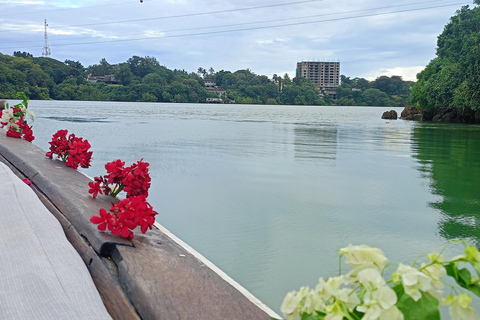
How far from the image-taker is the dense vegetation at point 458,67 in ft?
76.4

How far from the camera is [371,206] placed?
484cm

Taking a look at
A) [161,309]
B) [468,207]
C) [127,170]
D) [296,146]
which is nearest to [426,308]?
[161,309]

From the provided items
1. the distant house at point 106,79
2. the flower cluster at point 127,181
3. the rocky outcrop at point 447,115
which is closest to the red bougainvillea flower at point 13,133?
the flower cluster at point 127,181

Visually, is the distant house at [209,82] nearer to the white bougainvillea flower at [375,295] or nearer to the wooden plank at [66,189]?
the wooden plank at [66,189]

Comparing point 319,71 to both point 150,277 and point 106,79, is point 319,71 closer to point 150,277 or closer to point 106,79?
point 106,79

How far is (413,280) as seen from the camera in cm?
57

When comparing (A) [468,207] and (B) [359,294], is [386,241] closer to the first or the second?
(A) [468,207]

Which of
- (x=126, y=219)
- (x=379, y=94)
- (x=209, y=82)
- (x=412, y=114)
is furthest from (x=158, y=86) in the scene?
(x=126, y=219)

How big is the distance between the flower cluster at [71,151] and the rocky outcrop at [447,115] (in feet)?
86.9

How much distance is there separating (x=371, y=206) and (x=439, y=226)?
2.56 ft

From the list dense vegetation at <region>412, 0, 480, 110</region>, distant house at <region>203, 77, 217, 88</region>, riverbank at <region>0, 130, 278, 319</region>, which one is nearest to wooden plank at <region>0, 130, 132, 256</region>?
riverbank at <region>0, 130, 278, 319</region>

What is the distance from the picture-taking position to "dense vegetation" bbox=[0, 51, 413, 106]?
62969 millimetres

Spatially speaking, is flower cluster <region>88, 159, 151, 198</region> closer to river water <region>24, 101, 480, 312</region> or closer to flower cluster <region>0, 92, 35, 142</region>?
river water <region>24, 101, 480, 312</region>

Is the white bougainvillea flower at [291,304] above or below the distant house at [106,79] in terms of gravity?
below
